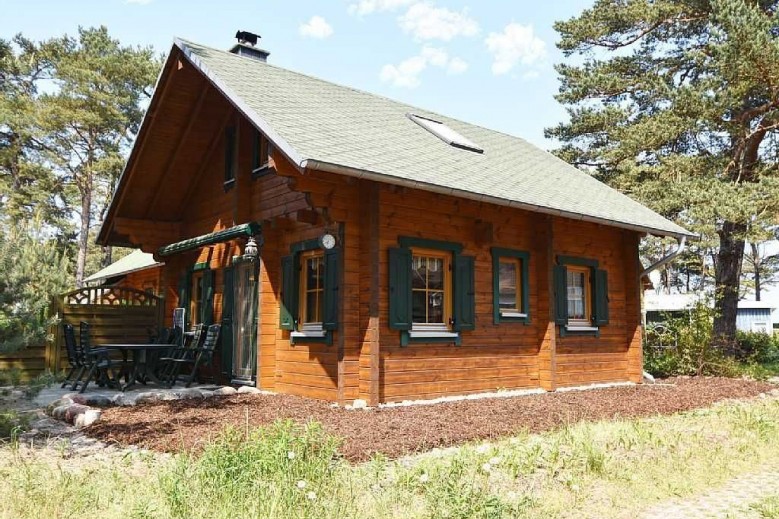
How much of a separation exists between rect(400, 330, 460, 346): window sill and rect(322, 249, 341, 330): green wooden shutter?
1.00 m

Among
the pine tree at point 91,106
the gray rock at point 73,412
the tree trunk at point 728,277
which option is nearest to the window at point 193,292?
the gray rock at point 73,412

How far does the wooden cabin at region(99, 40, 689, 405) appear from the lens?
28.2 ft

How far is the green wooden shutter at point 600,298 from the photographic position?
12.0 metres

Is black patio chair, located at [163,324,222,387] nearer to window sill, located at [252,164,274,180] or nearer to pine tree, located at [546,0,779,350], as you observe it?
window sill, located at [252,164,274,180]

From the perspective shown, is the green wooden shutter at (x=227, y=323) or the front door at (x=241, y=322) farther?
the green wooden shutter at (x=227, y=323)

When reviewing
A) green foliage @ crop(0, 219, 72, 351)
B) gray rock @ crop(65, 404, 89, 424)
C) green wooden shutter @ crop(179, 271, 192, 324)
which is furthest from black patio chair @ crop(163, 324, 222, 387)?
green foliage @ crop(0, 219, 72, 351)

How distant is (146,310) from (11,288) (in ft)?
26.9

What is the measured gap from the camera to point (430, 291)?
376 inches

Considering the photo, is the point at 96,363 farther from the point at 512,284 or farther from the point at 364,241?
the point at 512,284

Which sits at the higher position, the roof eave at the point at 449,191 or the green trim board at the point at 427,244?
the roof eave at the point at 449,191

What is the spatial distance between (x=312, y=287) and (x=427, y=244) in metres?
1.90

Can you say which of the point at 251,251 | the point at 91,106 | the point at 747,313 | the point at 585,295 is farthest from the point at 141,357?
the point at 747,313

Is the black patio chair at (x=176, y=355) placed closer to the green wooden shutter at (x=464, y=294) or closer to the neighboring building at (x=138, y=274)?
the green wooden shutter at (x=464, y=294)

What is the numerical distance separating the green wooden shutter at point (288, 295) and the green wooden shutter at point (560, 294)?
452 cm
